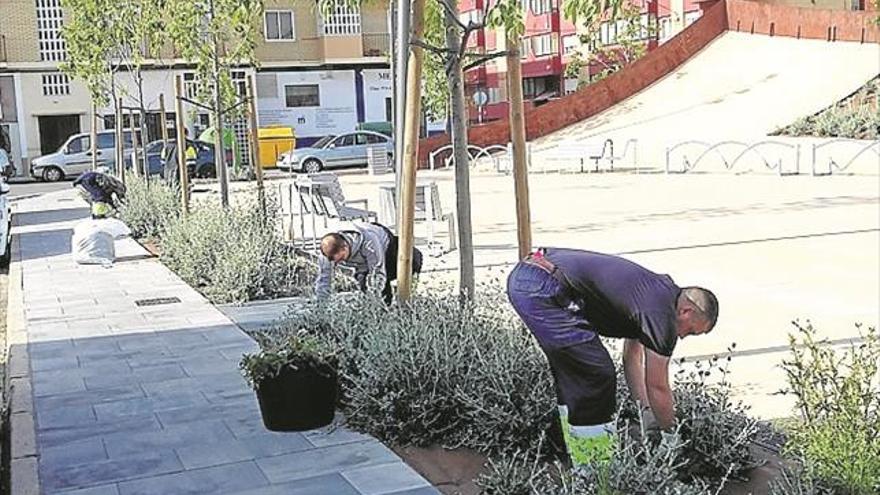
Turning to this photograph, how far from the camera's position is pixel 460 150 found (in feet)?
22.2

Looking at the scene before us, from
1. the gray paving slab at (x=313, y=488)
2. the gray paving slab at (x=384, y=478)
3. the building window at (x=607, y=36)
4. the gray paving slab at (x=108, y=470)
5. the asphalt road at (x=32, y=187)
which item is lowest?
the gray paving slab at (x=313, y=488)

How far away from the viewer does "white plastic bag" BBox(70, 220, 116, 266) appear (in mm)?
14039

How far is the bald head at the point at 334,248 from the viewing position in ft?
23.7

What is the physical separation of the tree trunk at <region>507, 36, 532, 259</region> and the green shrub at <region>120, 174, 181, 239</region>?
9.20 meters

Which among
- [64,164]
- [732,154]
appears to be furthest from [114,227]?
[64,164]

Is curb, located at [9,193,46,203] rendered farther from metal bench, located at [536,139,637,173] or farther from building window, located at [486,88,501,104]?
building window, located at [486,88,501,104]

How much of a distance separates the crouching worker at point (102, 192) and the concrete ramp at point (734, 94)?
15.7 metres

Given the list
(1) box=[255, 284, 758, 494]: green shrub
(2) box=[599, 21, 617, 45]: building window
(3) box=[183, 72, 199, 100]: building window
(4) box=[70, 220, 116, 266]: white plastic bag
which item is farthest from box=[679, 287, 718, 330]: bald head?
(2) box=[599, 21, 617, 45]: building window

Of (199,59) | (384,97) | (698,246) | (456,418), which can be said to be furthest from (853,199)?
(384,97)

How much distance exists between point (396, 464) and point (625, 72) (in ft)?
122

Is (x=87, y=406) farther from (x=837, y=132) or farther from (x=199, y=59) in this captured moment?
(x=837, y=132)

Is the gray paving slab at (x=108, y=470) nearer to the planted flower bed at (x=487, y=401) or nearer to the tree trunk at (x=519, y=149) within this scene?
the planted flower bed at (x=487, y=401)

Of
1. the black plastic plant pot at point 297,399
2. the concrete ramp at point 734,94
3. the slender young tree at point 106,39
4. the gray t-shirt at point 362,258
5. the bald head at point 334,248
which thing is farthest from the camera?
the concrete ramp at point 734,94

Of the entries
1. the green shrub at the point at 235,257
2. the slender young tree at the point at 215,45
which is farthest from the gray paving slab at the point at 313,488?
the slender young tree at the point at 215,45
